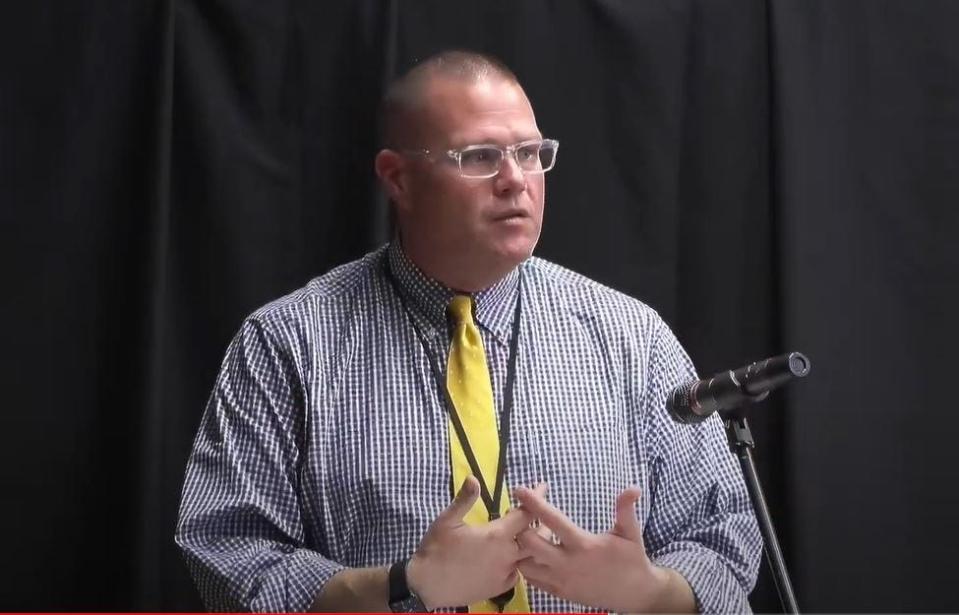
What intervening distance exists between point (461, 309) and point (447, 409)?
21 centimetres

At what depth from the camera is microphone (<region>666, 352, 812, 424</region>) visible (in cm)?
145

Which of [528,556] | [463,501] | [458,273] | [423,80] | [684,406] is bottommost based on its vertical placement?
[528,556]

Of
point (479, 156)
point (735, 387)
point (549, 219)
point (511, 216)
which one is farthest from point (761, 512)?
point (549, 219)

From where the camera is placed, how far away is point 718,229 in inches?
106

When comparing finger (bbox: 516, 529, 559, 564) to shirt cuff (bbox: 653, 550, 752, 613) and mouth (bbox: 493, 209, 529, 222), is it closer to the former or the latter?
shirt cuff (bbox: 653, 550, 752, 613)

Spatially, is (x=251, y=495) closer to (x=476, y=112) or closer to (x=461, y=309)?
(x=461, y=309)

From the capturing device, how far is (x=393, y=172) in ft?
7.05

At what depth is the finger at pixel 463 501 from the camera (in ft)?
5.20

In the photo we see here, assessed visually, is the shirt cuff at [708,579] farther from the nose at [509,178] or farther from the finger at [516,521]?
the nose at [509,178]

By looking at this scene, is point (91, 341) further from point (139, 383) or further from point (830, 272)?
point (830, 272)

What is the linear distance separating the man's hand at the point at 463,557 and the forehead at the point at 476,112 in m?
0.70

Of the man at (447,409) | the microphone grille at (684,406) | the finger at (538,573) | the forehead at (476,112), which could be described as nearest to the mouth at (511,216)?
the man at (447,409)

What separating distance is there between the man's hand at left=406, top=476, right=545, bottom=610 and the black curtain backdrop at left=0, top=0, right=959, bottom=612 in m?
1.00

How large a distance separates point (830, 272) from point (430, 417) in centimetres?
121
